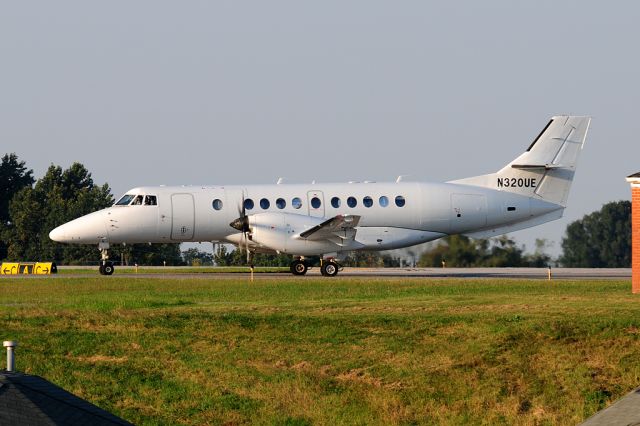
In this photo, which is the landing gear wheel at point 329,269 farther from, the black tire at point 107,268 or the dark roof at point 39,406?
the dark roof at point 39,406

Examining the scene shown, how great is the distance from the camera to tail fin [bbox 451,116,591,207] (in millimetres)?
50844

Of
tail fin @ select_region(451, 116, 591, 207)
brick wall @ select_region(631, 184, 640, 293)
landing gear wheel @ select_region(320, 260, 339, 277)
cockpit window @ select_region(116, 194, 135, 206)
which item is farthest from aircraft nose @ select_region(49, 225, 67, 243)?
brick wall @ select_region(631, 184, 640, 293)

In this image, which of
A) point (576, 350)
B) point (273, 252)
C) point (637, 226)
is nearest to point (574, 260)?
point (273, 252)

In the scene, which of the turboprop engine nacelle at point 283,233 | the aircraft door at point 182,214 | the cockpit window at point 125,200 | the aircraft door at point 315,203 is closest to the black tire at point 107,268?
the cockpit window at point 125,200

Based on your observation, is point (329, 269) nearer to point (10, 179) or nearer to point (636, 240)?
point (636, 240)

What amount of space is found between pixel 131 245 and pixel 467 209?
3317 cm

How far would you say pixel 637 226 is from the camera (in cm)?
3728

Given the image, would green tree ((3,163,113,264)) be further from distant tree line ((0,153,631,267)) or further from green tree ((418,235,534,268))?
green tree ((418,235,534,268))

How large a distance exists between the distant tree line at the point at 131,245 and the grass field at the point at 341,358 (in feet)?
85.4

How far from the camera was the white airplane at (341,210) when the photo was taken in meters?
49.0

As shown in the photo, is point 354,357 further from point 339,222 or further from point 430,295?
point 339,222

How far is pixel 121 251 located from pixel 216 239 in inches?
1091

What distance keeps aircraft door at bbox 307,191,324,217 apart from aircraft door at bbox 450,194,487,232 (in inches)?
224

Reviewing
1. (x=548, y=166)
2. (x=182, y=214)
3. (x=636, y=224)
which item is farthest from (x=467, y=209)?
(x=636, y=224)
